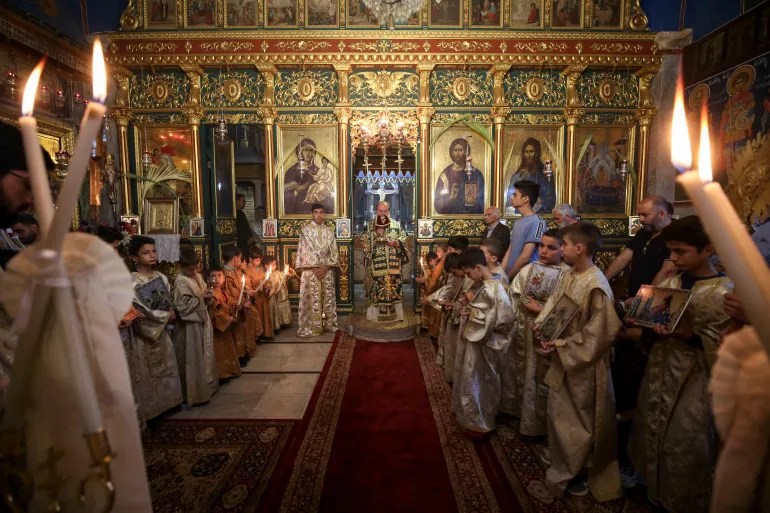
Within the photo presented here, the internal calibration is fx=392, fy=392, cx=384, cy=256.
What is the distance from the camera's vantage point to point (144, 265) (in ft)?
12.1

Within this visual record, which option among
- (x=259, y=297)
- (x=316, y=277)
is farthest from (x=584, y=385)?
(x=316, y=277)

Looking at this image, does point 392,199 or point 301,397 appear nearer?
point 301,397

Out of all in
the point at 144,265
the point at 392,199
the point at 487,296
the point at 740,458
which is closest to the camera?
the point at 740,458

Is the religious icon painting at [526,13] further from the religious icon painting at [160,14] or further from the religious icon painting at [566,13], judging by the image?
the religious icon painting at [160,14]

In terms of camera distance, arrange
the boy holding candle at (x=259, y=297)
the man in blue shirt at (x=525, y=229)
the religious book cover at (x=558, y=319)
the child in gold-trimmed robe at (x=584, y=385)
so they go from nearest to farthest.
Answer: the child in gold-trimmed robe at (x=584, y=385) < the religious book cover at (x=558, y=319) < the man in blue shirt at (x=525, y=229) < the boy holding candle at (x=259, y=297)

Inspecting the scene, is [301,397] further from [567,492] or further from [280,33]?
[280,33]

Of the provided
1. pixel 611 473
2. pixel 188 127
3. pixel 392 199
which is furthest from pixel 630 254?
pixel 392 199

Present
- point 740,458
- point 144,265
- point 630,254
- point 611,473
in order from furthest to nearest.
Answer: point 630,254, point 144,265, point 611,473, point 740,458

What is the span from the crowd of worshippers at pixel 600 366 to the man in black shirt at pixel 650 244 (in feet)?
0.04

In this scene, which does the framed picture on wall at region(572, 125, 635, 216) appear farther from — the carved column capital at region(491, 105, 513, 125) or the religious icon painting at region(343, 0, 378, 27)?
the religious icon painting at region(343, 0, 378, 27)

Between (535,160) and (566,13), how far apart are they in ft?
10.4

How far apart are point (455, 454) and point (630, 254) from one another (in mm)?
3051

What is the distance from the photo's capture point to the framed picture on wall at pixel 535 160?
346 inches

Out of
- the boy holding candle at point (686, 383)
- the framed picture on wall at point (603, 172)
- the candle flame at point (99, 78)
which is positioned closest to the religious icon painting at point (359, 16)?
the framed picture on wall at point (603, 172)
